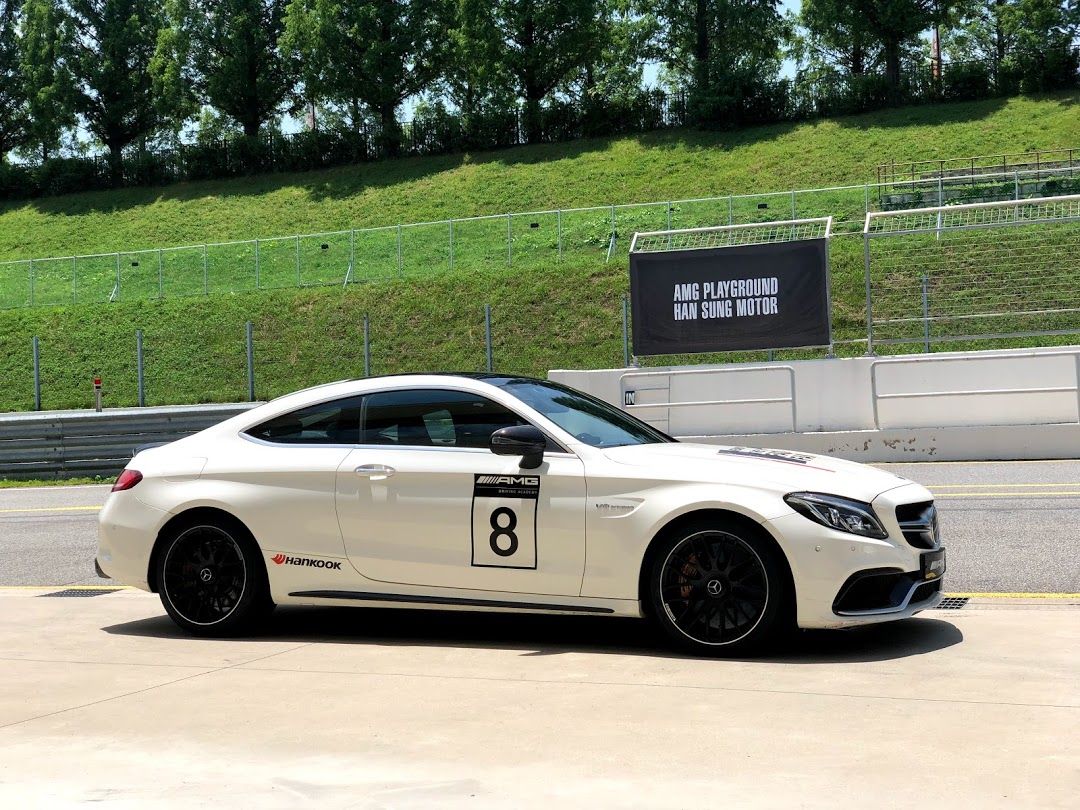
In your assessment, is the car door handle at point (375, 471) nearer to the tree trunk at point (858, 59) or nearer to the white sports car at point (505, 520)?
the white sports car at point (505, 520)

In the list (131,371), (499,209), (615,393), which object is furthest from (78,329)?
(615,393)

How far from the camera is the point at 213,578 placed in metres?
7.52

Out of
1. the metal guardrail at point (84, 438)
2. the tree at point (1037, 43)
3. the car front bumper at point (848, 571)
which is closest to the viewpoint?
the car front bumper at point (848, 571)

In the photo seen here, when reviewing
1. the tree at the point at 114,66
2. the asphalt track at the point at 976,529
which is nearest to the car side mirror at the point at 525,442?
the asphalt track at the point at 976,529

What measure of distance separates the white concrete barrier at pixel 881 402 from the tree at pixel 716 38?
4353 cm

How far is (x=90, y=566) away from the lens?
10859 millimetres

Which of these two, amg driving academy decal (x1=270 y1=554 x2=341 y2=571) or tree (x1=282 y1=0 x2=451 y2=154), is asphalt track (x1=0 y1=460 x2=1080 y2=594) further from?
tree (x1=282 y1=0 x2=451 y2=154)

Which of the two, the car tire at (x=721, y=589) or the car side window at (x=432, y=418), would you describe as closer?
the car tire at (x=721, y=589)

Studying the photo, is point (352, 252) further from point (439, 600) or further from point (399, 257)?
point (439, 600)

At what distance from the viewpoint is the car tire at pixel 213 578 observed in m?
7.41

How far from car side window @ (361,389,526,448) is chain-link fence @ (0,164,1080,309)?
3042 centimetres

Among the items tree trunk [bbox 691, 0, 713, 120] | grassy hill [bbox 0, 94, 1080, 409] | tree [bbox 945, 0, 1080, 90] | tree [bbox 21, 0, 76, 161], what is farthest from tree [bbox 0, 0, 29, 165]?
tree [bbox 945, 0, 1080, 90]

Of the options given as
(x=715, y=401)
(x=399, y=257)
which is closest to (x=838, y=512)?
(x=715, y=401)

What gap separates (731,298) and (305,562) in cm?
1414
